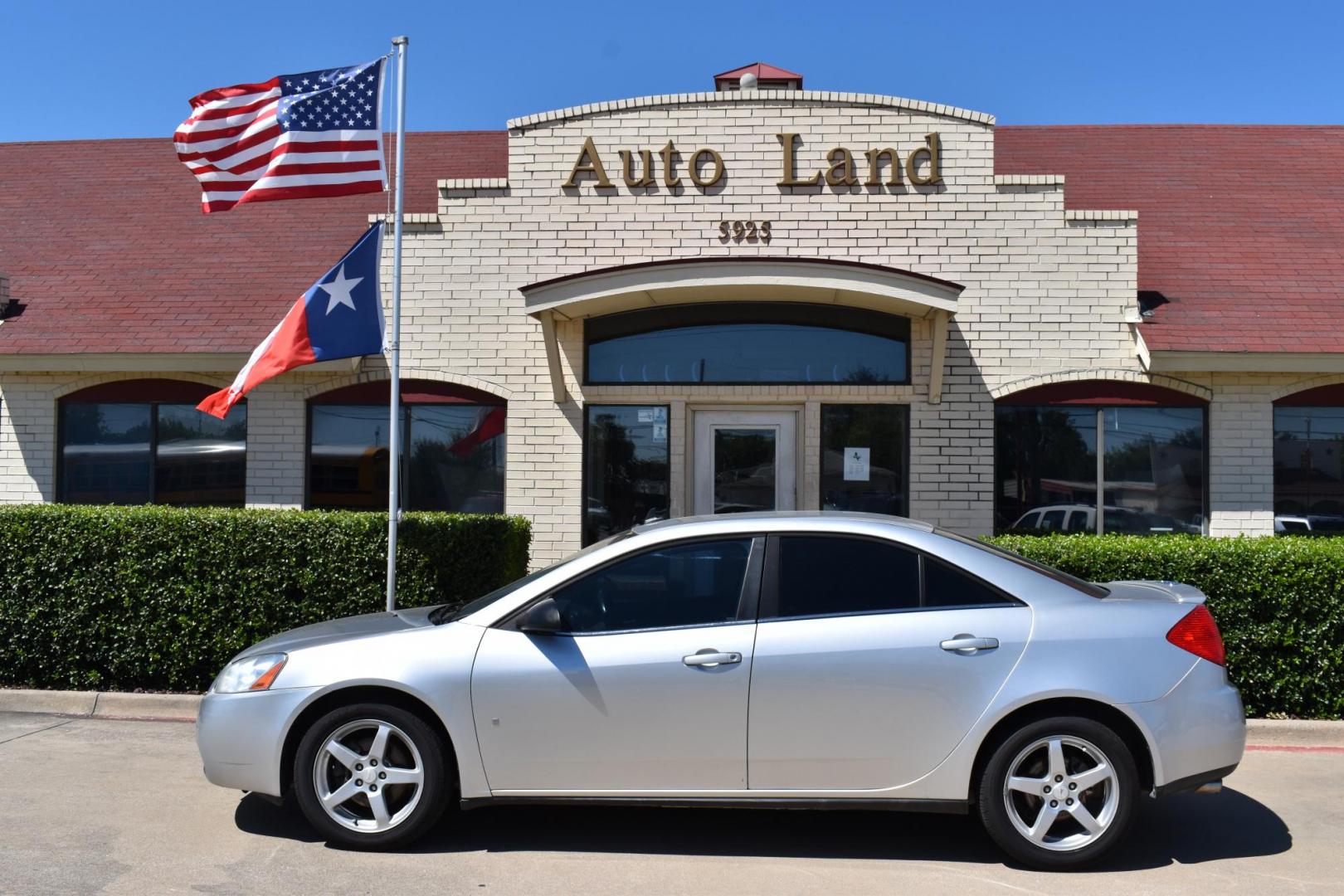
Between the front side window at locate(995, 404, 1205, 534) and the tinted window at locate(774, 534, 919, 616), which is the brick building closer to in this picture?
the front side window at locate(995, 404, 1205, 534)

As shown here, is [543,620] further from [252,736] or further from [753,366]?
[753,366]

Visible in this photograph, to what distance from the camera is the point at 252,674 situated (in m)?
5.68

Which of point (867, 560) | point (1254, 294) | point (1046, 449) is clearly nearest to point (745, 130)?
point (1046, 449)

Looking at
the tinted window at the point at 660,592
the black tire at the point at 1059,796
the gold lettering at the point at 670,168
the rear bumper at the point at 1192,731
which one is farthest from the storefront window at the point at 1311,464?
the tinted window at the point at 660,592

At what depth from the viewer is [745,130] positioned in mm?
11141

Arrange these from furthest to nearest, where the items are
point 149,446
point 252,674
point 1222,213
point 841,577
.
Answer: point 1222,213 → point 149,446 → point 252,674 → point 841,577

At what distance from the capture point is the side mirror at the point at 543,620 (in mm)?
5398

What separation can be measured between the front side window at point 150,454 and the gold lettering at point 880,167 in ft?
20.4

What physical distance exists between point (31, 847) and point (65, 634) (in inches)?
136

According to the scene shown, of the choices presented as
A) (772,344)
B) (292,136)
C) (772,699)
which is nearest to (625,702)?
(772,699)

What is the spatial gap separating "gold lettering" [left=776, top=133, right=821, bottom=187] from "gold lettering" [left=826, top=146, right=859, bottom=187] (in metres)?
0.11

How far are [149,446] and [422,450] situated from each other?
2.64m

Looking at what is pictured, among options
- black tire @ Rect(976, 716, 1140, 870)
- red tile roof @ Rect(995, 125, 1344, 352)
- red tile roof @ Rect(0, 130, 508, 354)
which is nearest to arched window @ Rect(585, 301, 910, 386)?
red tile roof @ Rect(995, 125, 1344, 352)

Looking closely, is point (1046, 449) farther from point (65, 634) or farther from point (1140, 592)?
point (65, 634)
